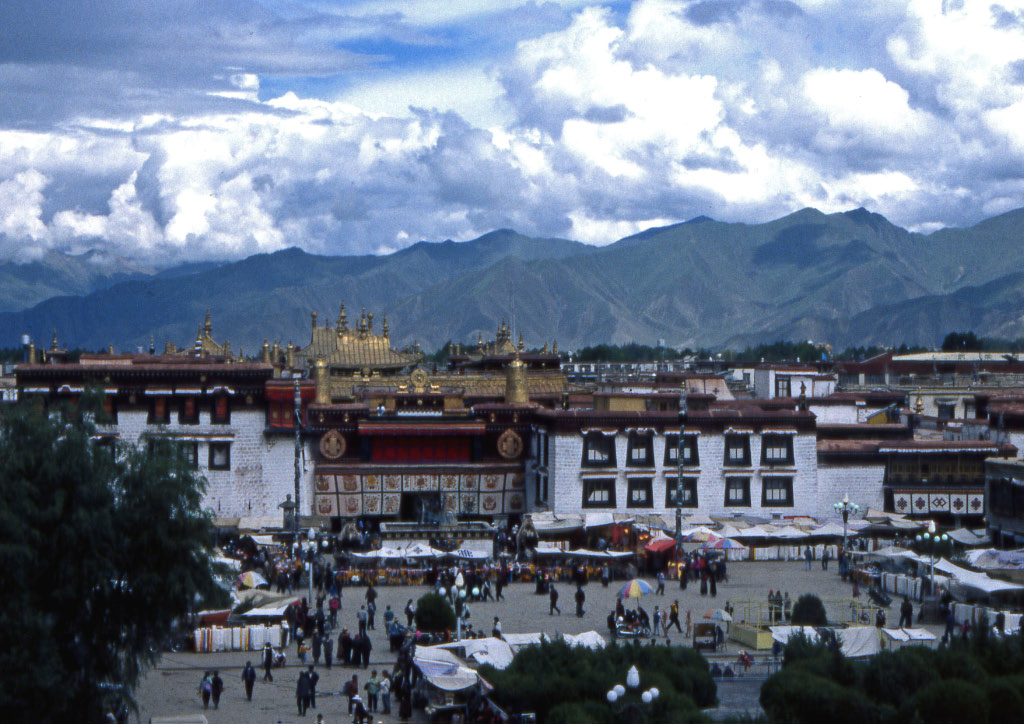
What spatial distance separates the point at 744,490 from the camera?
186ft

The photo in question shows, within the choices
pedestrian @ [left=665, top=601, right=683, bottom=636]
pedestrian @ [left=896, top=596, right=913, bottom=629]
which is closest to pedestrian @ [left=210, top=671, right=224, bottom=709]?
pedestrian @ [left=665, top=601, right=683, bottom=636]

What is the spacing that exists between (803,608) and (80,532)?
667 inches

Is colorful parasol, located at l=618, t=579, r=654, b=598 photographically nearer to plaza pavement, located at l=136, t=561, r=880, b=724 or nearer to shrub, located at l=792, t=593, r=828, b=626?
plaza pavement, located at l=136, t=561, r=880, b=724

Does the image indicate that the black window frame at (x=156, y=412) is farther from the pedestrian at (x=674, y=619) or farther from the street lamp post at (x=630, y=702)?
the street lamp post at (x=630, y=702)

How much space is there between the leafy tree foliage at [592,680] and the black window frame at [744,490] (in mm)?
27932

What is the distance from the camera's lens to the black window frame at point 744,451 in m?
56.5

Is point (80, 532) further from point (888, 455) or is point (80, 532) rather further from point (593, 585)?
point (888, 455)

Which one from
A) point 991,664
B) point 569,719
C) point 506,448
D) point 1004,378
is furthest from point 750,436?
point 1004,378

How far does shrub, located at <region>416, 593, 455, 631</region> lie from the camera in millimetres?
35812

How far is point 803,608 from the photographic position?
35000 millimetres

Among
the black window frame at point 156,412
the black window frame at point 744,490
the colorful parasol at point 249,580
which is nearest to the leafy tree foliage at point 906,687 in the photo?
the colorful parasol at point 249,580

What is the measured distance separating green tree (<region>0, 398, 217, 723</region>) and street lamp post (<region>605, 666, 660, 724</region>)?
807 cm

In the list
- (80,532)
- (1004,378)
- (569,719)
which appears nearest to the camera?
(569,719)

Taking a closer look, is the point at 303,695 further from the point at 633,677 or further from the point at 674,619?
the point at 674,619
